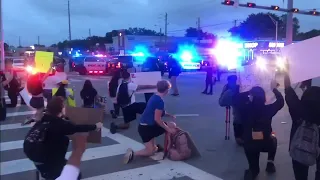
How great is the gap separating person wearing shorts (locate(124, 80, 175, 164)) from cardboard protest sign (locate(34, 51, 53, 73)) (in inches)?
107

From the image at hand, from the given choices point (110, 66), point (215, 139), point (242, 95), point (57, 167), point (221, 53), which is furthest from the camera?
point (221, 53)

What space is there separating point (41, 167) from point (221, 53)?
31.7 m

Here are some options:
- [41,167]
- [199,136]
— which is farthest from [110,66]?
[41,167]

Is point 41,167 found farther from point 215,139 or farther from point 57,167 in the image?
point 215,139

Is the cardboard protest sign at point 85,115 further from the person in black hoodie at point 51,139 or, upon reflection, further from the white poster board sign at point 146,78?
the white poster board sign at point 146,78

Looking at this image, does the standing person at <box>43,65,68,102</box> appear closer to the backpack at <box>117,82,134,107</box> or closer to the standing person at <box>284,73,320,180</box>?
the backpack at <box>117,82,134,107</box>

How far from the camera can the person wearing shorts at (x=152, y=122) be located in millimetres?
6828

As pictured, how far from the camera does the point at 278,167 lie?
671 centimetres

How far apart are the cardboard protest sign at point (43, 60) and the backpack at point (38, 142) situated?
439 centimetres

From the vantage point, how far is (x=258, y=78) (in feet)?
20.0

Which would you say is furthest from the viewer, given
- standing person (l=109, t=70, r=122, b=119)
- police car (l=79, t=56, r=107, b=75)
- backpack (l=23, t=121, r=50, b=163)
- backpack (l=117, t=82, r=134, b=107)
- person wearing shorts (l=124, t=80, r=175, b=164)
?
police car (l=79, t=56, r=107, b=75)

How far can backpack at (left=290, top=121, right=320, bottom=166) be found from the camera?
4.77 metres

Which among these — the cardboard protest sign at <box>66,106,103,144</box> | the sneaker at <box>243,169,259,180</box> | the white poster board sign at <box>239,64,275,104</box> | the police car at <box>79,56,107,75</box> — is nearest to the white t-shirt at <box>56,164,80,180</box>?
the cardboard protest sign at <box>66,106,103,144</box>

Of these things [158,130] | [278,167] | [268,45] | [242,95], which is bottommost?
[278,167]
